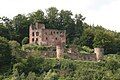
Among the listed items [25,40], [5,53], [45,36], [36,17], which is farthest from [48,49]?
[36,17]

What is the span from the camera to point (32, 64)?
6200 cm

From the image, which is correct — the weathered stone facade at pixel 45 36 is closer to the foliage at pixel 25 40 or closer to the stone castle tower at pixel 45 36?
the stone castle tower at pixel 45 36

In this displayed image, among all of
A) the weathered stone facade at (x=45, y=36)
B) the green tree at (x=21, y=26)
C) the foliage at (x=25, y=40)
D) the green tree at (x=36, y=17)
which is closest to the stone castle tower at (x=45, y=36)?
the weathered stone facade at (x=45, y=36)

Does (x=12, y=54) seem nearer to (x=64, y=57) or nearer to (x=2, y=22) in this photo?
(x=64, y=57)

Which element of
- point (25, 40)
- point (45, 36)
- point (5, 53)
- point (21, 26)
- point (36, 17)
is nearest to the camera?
point (5, 53)

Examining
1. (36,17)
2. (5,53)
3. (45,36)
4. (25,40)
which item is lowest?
(5,53)

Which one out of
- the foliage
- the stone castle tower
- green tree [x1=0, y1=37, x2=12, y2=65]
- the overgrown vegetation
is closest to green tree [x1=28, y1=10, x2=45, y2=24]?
the overgrown vegetation

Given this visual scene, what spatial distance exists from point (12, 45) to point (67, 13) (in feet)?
52.3

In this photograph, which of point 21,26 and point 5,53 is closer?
point 5,53

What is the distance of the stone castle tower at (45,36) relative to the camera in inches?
2778

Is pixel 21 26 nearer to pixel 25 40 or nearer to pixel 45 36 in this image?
pixel 25 40

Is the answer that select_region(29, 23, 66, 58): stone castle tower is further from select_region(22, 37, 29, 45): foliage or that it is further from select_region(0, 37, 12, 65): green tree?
select_region(0, 37, 12, 65): green tree

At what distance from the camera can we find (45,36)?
232ft

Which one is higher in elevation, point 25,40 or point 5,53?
point 25,40
